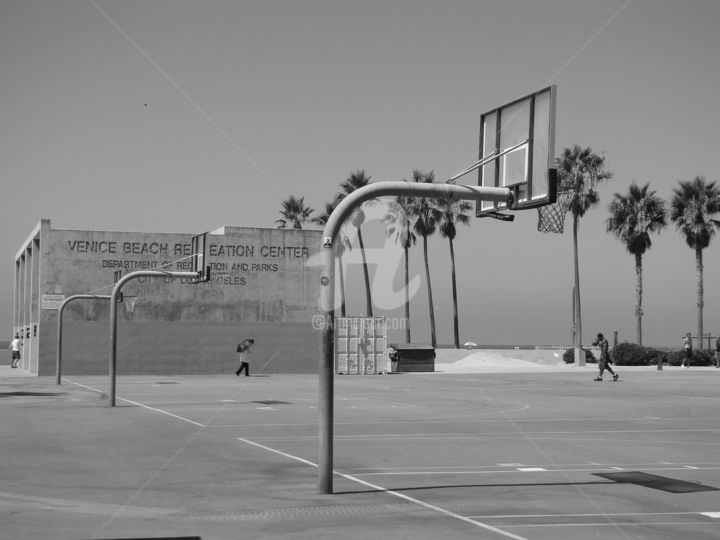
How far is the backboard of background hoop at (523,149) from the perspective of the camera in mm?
11227

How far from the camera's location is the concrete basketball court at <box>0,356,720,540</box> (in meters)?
8.62

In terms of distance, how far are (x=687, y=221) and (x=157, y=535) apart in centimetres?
5970

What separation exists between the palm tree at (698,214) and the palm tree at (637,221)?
2.08m

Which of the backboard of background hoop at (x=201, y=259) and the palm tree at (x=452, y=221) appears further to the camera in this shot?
the palm tree at (x=452, y=221)

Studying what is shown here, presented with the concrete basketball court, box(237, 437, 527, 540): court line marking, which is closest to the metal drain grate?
the concrete basketball court

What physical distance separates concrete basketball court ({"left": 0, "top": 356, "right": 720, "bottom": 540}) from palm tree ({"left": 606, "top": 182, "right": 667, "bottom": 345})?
4312 cm

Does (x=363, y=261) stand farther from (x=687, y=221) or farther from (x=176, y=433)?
(x=176, y=433)

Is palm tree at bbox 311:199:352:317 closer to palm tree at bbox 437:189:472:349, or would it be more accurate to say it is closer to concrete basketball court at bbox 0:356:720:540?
palm tree at bbox 437:189:472:349

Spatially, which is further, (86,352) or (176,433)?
(86,352)

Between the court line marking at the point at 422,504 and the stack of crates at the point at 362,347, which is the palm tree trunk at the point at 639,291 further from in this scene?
the court line marking at the point at 422,504

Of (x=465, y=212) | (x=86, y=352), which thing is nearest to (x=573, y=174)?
(x=465, y=212)

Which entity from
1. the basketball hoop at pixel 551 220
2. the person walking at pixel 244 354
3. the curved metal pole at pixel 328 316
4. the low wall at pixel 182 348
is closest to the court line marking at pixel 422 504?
the curved metal pole at pixel 328 316

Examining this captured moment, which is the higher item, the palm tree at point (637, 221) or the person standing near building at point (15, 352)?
the palm tree at point (637, 221)

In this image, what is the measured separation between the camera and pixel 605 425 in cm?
1891
